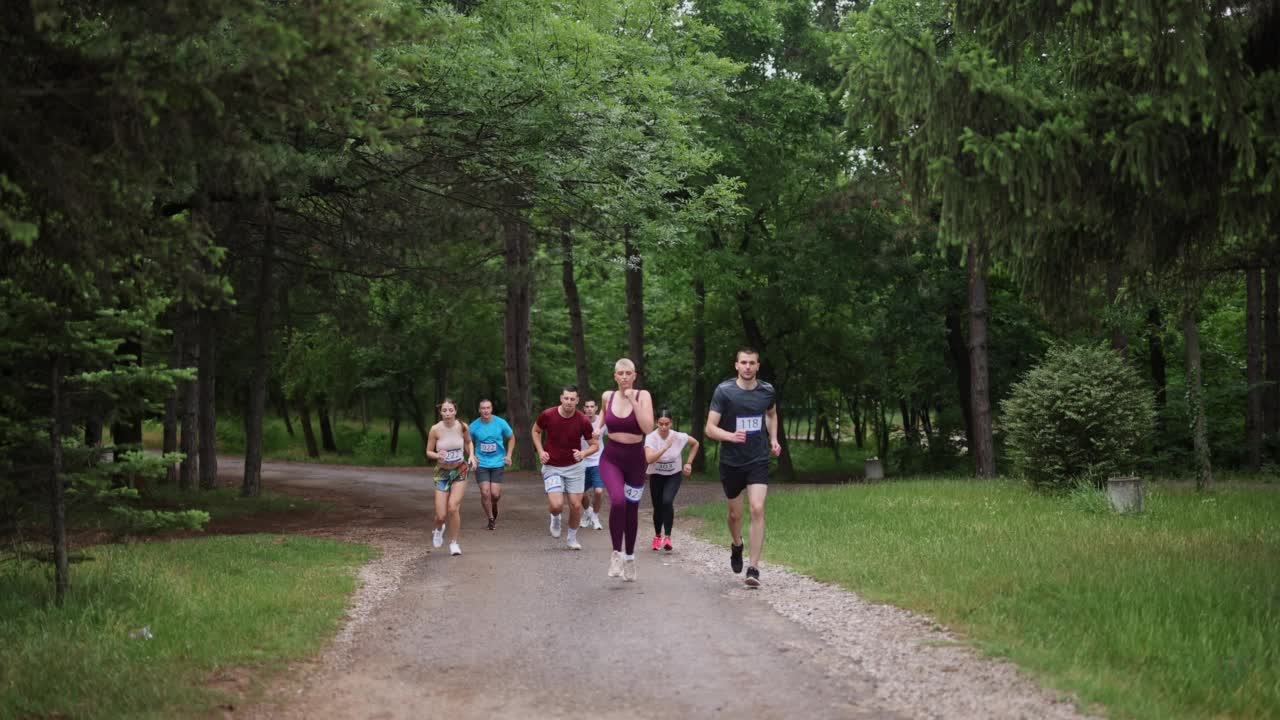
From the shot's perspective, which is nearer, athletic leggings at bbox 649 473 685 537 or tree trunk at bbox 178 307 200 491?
athletic leggings at bbox 649 473 685 537

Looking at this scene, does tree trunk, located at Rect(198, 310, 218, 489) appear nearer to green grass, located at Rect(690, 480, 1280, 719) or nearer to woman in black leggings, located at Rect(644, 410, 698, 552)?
green grass, located at Rect(690, 480, 1280, 719)

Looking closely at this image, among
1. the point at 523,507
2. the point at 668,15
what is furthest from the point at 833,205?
the point at 523,507

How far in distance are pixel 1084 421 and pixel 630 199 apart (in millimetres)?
8161

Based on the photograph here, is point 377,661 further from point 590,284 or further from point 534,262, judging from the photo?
point 590,284

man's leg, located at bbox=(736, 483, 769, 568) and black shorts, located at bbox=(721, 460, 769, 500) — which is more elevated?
black shorts, located at bbox=(721, 460, 769, 500)

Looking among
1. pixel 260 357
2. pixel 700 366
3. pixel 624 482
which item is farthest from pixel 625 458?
pixel 700 366

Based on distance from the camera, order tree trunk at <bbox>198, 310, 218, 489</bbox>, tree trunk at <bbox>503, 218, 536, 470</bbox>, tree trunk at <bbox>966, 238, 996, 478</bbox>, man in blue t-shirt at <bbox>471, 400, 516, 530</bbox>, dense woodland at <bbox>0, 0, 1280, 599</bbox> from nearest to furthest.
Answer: dense woodland at <bbox>0, 0, 1280, 599</bbox> → man in blue t-shirt at <bbox>471, 400, 516, 530</bbox> → tree trunk at <bbox>198, 310, 218, 489</bbox> → tree trunk at <bbox>966, 238, 996, 478</bbox> → tree trunk at <bbox>503, 218, 536, 470</bbox>

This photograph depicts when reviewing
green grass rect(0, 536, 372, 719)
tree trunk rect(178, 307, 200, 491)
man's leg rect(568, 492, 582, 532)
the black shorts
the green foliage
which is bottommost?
green grass rect(0, 536, 372, 719)

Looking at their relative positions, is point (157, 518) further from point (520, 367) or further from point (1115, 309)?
point (520, 367)

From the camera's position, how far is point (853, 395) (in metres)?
36.5

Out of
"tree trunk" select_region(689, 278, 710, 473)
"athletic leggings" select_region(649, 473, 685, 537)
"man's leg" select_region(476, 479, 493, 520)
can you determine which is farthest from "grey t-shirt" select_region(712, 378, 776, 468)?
"tree trunk" select_region(689, 278, 710, 473)

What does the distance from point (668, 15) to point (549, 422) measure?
15012 mm

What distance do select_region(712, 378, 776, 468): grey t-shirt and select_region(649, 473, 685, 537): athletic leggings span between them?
90.9 inches

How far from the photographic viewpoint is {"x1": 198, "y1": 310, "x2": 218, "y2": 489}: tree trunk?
22375mm
